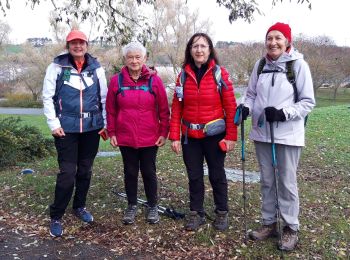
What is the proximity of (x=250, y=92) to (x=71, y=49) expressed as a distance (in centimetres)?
199

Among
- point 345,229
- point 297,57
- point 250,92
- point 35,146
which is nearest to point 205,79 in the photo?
point 250,92

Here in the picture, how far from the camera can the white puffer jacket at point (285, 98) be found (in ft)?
12.3

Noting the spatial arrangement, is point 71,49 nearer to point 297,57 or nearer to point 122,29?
point 297,57

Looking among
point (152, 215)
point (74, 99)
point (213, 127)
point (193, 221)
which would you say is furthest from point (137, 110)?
point (193, 221)

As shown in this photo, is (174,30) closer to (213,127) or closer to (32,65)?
(32,65)

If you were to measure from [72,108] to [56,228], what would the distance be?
1.37 meters

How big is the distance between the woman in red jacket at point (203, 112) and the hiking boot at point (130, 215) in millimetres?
852

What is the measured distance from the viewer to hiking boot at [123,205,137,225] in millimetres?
4766

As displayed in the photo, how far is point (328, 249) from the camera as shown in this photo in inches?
165

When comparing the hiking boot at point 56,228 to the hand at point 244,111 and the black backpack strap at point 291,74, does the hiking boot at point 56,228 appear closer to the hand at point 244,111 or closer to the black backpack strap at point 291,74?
the hand at point 244,111

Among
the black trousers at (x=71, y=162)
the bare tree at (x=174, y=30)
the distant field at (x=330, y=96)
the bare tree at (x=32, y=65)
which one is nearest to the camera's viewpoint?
the black trousers at (x=71, y=162)

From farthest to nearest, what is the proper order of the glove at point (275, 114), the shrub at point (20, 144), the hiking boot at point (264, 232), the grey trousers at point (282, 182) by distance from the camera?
the shrub at point (20, 144) → the hiking boot at point (264, 232) → the grey trousers at point (282, 182) → the glove at point (275, 114)

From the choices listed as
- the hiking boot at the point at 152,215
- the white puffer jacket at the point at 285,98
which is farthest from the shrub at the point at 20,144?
the white puffer jacket at the point at 285,98

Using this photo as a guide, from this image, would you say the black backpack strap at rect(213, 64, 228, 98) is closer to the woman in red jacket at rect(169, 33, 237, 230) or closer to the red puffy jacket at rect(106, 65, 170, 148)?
the woman in red jacket at rect(169, 33, 237, 230)
